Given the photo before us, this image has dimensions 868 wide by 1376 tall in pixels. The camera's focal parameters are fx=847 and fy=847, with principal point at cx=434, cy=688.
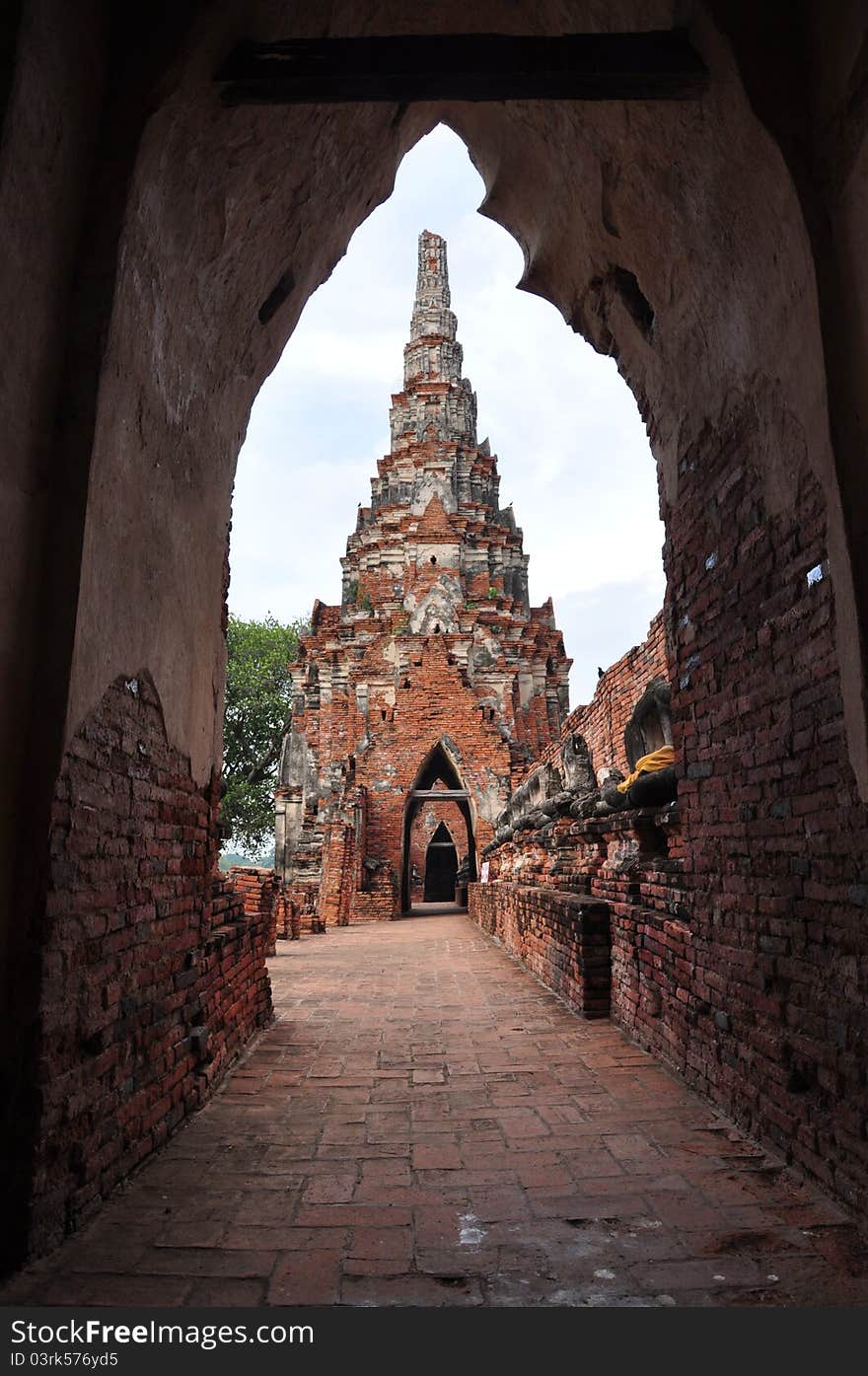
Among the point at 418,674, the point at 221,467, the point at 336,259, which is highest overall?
the point at 418,674

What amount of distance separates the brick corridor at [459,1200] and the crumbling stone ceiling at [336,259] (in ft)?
4.78

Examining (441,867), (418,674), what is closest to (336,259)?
(418,674)

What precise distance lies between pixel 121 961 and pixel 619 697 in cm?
1054

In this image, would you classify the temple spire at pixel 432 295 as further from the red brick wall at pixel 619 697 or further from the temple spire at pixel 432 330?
the red brick wall at pixel 619 697

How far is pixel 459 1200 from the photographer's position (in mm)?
2773

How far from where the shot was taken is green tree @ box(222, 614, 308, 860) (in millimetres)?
30109

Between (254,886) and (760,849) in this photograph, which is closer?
(760,849)

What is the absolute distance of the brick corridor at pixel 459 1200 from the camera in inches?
86.8

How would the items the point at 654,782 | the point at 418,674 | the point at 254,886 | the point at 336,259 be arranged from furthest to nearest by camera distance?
the point at 418,674
the point at 254,886
the point at 336,259
the point at 654,782

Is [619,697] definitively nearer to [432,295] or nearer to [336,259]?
[336,259]

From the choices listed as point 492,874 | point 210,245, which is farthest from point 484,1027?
point 492,874

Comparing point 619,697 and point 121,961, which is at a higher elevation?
point 619,697

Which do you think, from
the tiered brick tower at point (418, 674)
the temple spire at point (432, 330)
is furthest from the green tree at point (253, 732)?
the temple spire at point (432, 330)

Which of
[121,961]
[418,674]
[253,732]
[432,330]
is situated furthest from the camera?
[432,330]
